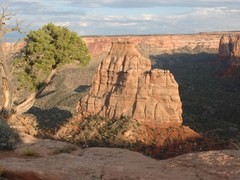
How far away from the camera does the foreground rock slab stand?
10281 mm

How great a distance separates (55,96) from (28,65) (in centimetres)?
5632

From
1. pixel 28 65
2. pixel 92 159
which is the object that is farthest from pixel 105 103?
pixel 92 159

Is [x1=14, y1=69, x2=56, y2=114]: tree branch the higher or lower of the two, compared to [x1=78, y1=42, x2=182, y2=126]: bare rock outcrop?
higher

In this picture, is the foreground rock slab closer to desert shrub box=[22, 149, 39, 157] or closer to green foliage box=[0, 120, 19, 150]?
desert shrub box=[22, 149, 39, 157]

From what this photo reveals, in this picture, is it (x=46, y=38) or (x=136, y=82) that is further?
(x=136, y=82)

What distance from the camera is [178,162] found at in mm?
11484

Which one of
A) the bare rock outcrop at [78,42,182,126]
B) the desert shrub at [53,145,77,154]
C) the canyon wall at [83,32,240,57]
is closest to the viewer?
the desert shrub at [53,145,77,154]

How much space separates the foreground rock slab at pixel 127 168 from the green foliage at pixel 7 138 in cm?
255

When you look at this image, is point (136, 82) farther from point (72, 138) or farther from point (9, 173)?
point (9, 173)

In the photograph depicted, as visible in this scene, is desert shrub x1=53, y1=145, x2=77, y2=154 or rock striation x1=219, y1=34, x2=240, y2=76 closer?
desert shrub x1=53, y1=145, x2=77, y2=154

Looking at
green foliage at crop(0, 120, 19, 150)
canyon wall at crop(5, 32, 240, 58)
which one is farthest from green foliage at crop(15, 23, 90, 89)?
canyon wall at crop(5, 32, 240, 58)

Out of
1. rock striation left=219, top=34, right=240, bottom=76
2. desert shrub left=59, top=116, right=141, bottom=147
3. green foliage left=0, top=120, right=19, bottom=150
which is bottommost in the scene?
desert shrub left=59, top=116, right=141, bottom=147

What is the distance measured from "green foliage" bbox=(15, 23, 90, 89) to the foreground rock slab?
1096cm

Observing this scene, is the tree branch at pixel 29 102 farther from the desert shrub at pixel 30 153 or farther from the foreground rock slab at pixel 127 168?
the foreground rock slab at pixel 127 168
